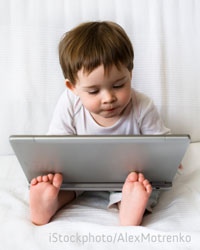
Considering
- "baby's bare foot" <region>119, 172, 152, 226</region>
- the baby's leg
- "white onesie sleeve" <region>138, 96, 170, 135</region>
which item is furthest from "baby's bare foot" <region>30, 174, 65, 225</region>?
"white onesie sleeve" <region>138, 96, 170, 135</region>

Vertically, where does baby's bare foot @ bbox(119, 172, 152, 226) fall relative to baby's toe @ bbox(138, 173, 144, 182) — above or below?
below

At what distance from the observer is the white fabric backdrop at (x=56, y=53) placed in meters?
1.13

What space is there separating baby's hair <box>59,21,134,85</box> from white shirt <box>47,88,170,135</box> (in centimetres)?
18

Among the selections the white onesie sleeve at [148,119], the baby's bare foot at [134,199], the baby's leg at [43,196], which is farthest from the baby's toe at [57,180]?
the white onesie sleeve at [148,119]

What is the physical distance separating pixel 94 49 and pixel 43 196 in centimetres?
41

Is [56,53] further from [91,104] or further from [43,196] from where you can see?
[43,196]

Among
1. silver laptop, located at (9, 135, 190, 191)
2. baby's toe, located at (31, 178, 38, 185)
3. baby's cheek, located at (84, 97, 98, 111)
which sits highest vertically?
baby's cheek, located at (84, 97, 98, 111)

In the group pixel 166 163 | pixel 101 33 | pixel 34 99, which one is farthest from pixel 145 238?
pixel 34 99

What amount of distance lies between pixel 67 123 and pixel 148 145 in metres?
0.36

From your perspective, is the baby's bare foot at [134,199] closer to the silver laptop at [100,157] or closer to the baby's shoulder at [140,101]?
the silver laptop at [100,157]

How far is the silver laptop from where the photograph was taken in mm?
705

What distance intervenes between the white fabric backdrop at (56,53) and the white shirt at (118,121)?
0.18m

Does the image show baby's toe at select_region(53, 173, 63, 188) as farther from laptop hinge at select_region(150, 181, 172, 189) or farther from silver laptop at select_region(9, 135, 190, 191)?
laptop hinge at select_region(150, 181, 172, 189)

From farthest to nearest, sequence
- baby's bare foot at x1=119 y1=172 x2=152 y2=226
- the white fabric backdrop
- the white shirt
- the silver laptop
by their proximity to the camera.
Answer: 1. the white fabric backdrop
2. the white shirt
3. baby's bare foot at x1=119 y1=172 x2=152 y2=226
4. the silver laptop
